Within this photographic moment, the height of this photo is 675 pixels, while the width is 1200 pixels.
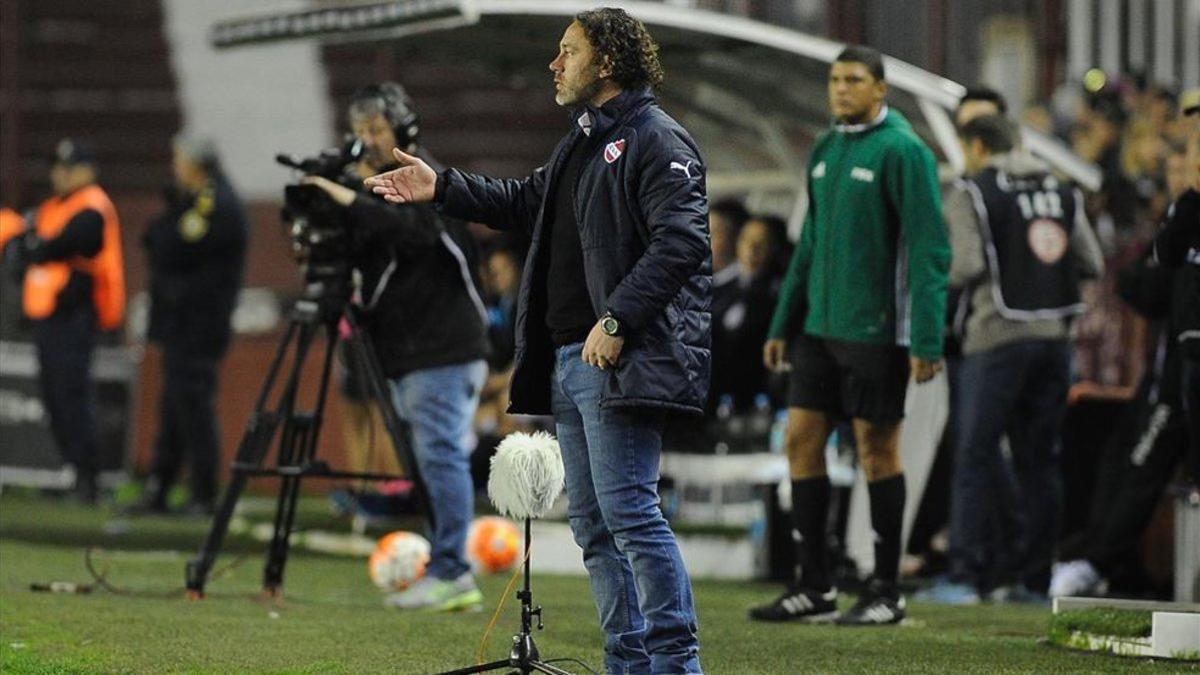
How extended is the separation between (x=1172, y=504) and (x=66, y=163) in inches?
310

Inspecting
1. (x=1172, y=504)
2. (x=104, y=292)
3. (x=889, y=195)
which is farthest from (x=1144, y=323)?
(x=104, y=292)

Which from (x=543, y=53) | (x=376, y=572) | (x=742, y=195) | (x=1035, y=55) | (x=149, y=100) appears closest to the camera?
(x=376, y=572)

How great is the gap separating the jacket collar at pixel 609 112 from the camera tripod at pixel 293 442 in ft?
9.92

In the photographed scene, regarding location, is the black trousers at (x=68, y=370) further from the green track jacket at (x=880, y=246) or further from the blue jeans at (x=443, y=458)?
the green track jacket at (x=880, y=246)

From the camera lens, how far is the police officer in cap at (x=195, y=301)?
14648mm

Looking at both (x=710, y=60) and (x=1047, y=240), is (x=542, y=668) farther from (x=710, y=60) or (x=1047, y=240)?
(x=710, y=60)

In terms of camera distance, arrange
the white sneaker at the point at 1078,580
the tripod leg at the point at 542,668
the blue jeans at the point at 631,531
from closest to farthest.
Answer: the blue jeans at the point at 631,531
the tripod leg at the point at 542,668
the white sneaker at the point at 1078,580

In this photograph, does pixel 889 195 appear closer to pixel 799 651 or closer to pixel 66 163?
pixel 799 651

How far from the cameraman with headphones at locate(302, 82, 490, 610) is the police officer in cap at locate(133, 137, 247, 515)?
5500 mm

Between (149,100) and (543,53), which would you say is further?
(149,100)

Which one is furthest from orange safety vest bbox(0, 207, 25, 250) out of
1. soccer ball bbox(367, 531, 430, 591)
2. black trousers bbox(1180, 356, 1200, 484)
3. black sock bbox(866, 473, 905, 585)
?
black trousers bbox(1180, 356, 1200, 484)

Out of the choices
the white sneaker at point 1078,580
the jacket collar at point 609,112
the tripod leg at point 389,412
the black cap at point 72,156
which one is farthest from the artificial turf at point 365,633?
the black cap at point 72,156

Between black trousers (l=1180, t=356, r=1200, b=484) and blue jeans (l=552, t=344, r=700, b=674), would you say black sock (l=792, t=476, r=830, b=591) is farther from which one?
blue jeans (l=552, t=344, r=700, b=674)

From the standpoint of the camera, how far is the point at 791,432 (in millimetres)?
8859
